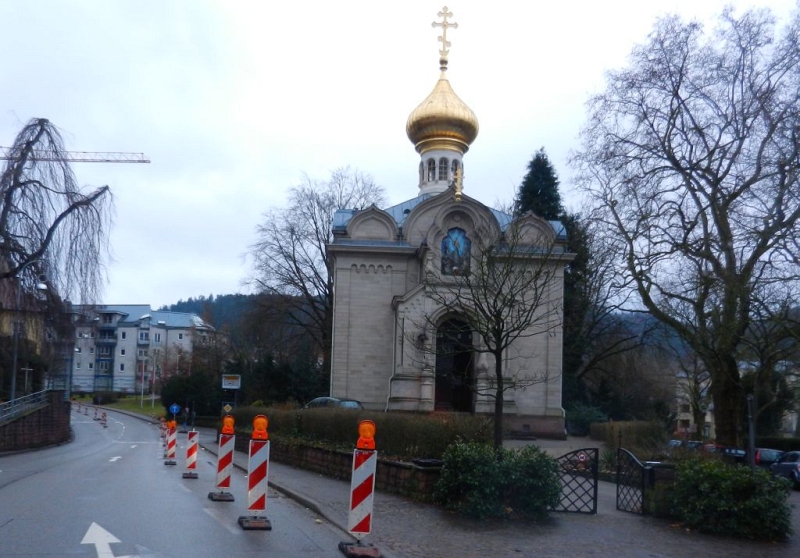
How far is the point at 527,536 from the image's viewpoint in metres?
11.3

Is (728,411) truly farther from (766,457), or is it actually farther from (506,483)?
(506,483)

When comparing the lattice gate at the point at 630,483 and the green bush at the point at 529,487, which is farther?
the lattice gate at the point at 630,483

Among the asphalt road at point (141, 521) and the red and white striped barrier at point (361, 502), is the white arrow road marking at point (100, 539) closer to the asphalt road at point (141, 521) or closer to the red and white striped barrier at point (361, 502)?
the asphalt road at point (141, 521)

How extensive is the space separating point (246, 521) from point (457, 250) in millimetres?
9253

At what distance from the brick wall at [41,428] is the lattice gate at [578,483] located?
88.0 feet

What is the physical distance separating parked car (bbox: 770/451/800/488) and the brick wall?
28.2 metres

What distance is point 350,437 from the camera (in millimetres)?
20359

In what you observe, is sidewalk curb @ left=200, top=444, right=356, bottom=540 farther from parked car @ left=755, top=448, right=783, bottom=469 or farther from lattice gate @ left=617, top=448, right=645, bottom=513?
parked car @ left=755, top=448, right=783, bottom=469

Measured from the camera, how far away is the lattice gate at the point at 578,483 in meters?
13.7

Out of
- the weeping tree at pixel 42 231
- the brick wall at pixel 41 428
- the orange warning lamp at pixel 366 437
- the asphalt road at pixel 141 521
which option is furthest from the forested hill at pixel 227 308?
the orange warning lamp at pixel 366 437

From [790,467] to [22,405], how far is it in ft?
100

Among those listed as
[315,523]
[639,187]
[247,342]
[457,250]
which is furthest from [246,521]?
[247,342]

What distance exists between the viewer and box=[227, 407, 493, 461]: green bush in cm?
1471

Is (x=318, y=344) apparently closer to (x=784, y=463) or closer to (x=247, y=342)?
(x=247, y=342)
